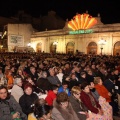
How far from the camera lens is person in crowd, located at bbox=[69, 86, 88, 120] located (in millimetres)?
5172

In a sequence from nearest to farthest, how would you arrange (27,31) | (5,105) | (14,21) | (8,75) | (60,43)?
(5,105)
(8,75)
(60,43)
(27,31)
(14,21)

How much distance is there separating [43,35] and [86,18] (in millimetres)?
11260

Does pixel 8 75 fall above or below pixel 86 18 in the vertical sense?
below

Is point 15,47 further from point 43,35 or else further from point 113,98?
point 113,98

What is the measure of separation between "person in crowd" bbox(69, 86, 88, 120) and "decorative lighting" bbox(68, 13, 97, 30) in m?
31.1

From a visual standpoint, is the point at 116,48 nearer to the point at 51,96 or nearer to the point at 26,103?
the point at 51,96

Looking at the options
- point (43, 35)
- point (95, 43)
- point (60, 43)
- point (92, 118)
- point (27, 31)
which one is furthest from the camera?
point (27, 31)

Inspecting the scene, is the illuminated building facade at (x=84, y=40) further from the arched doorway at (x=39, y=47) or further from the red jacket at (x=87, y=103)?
the red jacket at (x=87, y=103)

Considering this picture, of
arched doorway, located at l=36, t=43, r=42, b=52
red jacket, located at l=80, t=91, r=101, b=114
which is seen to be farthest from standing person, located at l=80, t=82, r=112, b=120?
arched doorway, located at l=36, t=43, r=42, b=52

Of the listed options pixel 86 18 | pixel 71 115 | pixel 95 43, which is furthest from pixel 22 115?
pixel 86 18

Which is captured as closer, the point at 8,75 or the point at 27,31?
the point at 8,75

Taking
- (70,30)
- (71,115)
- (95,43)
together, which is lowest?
(71,115)

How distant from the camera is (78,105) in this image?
5.25 metres

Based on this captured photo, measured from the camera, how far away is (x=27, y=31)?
155ft
